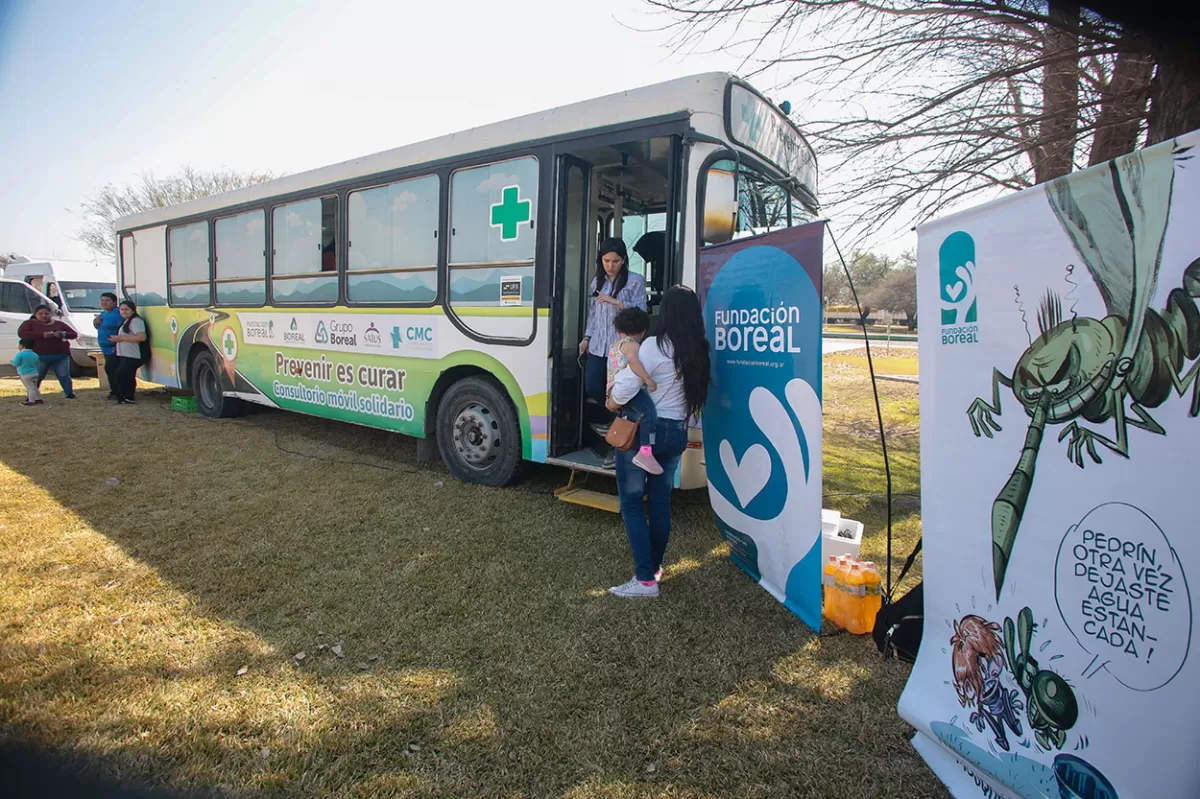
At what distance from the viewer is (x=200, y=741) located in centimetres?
235

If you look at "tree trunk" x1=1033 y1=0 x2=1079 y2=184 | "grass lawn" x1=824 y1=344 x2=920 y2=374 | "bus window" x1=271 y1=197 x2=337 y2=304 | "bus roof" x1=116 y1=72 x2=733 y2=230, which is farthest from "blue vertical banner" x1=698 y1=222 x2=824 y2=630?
"grass lawn" x1=824 y1=344 x2=920 y2=374

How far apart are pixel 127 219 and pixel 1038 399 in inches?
468

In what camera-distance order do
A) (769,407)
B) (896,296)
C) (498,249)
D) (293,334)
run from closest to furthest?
1. (769,407)
2. (498,249)
3. (293,334)
4. (896,296)

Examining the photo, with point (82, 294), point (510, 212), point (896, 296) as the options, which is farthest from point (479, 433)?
point (896, 296)

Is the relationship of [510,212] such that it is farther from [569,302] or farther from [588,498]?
[588,498]

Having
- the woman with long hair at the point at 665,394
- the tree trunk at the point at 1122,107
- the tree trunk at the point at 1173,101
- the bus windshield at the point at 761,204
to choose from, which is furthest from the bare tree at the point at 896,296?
the woman with long hair at the point at 665,394

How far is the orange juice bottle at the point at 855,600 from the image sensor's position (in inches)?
129

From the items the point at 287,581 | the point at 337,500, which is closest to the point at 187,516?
the point at 337,500

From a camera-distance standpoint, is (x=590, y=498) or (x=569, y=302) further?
(x=569, y=302)

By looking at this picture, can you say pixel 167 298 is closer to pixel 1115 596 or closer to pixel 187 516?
pixel 187 516

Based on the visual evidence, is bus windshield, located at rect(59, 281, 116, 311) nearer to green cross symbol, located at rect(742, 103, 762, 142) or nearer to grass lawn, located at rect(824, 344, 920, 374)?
green cross symbol, located at rect(742, 103, 762, 142)

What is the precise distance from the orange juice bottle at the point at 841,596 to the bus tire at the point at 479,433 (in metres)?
2.77

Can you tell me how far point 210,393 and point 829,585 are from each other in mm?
8651

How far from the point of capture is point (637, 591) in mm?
3607
